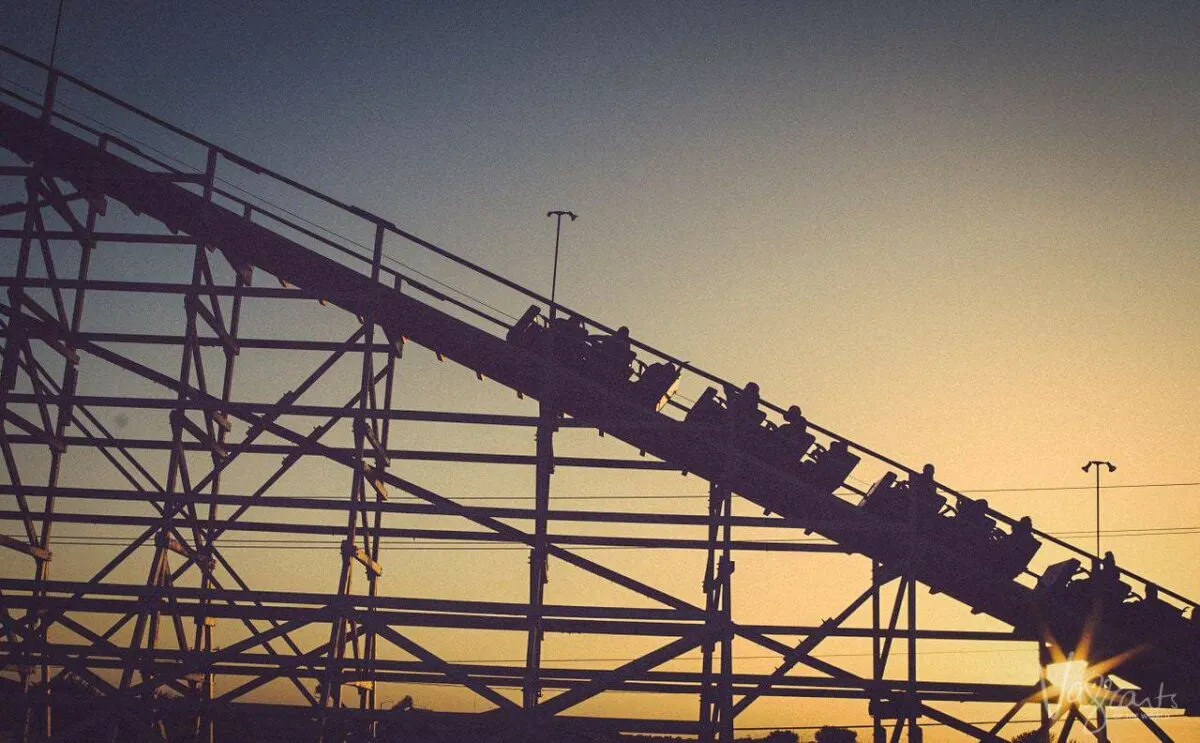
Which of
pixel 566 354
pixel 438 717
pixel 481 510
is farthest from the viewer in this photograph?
pixel 566 354

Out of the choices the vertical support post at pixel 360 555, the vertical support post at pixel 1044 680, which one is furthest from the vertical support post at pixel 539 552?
the vertical support post at pixel 1044 680

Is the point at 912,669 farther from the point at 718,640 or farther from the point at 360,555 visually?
the point at 360,555

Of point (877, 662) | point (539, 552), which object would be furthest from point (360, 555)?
point (877, 662)

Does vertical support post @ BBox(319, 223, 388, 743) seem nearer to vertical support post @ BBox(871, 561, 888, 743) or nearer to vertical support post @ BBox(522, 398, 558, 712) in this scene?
vertical support post @ BBox(522, 398, 558, 712)

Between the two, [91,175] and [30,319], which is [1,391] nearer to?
[30,319]

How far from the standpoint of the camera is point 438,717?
17.1 m

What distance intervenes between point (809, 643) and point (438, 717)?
5453 millimetres

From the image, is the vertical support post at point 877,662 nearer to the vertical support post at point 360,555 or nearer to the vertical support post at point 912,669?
the vertical support post at point 912,669

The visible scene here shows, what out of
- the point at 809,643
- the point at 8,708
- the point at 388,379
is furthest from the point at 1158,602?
the point at 8,708

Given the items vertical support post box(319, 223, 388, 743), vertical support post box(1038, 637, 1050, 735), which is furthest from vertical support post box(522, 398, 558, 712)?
vertical support post box(1038, 637, 1050, 735)

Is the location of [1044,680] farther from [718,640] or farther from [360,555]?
[360,555]

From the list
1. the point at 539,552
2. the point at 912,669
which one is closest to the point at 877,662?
the point at 912,669

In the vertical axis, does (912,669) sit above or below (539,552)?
below

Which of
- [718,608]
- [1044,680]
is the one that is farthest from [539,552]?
[1044,680]
